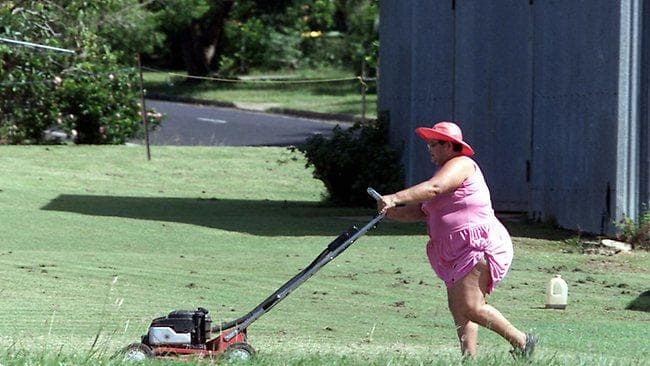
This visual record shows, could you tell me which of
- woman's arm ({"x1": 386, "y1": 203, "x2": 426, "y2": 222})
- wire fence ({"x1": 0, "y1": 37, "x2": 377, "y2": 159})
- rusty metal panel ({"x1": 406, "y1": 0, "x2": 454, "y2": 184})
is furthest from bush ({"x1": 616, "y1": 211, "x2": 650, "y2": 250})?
wire fence ({"x1": 0, "y1": 37, "x2": 377, "y2": 159})

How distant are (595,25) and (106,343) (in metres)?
8.70

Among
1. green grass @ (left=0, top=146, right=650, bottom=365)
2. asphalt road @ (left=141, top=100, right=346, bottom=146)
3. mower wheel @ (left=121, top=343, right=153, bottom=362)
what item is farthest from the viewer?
asphalt road @ (left=141, top=100, right=346, bottom=146)

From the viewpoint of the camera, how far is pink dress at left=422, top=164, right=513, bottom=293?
8719 mm

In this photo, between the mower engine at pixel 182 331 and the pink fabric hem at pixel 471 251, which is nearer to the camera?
the mower engine at pixel 182 331

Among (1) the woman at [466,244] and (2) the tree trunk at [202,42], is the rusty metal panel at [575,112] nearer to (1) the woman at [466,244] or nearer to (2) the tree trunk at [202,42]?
(1) the woman at [466,244]

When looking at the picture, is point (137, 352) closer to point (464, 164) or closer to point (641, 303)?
point (464, 164)

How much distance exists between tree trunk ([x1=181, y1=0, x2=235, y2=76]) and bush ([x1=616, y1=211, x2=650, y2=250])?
32.1 meters

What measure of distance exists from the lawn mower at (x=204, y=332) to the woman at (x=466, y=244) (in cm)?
41

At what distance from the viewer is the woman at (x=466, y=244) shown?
871cm

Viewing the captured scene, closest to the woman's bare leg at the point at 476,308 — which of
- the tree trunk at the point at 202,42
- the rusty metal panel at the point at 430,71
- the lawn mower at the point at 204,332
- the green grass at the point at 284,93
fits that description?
the lawn mower at the point at 204,332

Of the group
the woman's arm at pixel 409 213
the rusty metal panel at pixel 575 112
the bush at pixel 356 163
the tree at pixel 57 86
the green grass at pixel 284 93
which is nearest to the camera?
the woman's arm at pixel 409 213

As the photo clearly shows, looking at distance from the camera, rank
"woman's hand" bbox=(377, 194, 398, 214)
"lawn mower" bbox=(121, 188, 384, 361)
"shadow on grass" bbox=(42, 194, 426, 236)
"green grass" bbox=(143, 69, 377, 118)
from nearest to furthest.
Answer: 1. "woman's hand" bbox=(377, 194, 398, 214)
2. "lawn mower" bbox=(121, 188, 384, 361)
3. "shadow on grass" bbox=(42, 194, 426, 236)
4. "green grass" bbox=(143, 69, 377, 118)

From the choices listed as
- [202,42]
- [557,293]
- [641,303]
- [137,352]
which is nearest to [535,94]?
[641,303]

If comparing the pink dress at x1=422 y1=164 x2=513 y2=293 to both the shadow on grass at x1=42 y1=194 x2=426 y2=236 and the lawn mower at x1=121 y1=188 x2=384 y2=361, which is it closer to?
the lawn mower at x1=121 y1=188 x2=384 y2=361
